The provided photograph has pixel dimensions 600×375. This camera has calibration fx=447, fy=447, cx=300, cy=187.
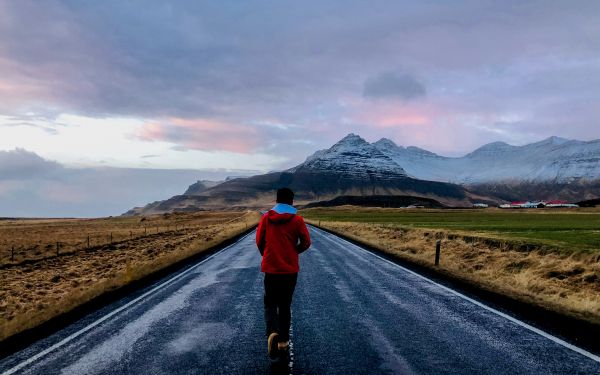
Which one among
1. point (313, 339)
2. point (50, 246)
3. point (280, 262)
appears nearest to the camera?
point (280, 262)

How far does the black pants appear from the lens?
6.30 meters

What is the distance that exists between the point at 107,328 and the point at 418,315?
597 cm

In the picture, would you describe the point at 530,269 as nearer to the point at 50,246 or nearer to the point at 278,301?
the point at 278,301

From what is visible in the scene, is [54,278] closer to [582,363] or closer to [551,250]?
[582,363]

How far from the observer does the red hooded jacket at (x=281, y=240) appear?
633cm

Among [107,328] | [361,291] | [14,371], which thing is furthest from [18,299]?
[361,291]

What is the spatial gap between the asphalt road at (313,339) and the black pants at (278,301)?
0.49 m

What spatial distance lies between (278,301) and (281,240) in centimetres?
88

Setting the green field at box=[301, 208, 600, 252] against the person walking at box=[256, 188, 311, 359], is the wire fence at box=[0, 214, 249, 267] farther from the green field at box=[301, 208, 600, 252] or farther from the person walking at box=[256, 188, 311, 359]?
the green field at box=[301, 208, 600, 252]

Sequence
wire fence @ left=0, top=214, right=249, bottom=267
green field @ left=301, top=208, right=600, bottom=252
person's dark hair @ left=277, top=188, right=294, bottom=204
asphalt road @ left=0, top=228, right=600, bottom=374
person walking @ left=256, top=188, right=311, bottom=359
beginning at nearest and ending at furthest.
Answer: asphalt road @ left=0, top=228, right=600, bottom=374 → person walking @ left=256, top=188, right=311, bottom=359 → person's dark hair @ left=277, top=188, right=294, bottom=204 → green field @ left=301, top=208, right=600, bottom=252 → wire fence @ left=0, top=214, right=249, bottom=267

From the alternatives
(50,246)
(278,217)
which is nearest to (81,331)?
(278,217)

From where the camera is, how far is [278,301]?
6398 millimetres

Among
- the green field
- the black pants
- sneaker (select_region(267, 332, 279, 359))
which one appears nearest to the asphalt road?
sneaker (select_region(267, 332, 279, 359))

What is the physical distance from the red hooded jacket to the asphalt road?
1303mm
